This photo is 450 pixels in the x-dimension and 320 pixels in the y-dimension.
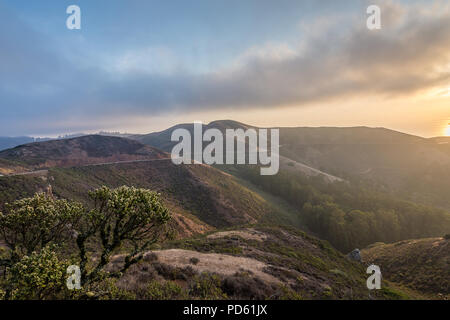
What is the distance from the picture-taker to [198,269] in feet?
49.4

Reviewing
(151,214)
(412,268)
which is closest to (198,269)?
(151,214)

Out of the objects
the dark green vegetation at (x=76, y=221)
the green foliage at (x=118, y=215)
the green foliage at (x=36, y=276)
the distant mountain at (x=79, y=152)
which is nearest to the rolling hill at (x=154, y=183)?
the distant mountain at (x=79, y=152)

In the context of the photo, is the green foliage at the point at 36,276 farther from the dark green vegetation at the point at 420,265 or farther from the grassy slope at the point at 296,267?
the dark green vegetation at the point at 420,265

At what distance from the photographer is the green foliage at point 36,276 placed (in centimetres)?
725

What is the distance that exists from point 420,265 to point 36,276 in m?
51.9

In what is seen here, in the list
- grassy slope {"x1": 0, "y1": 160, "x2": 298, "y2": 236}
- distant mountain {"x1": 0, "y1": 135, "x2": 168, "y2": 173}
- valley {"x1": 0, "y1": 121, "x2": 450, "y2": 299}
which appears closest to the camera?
valley {"x1": 0, "y1": 121, "x2": 450, "y2": 299}

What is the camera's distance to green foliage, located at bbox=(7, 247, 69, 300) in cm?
725

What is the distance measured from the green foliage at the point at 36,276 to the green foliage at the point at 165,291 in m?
4.51

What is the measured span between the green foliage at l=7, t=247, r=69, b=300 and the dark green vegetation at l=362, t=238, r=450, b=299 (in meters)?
42.7

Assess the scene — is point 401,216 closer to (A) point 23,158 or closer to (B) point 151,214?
(B) point 151,214

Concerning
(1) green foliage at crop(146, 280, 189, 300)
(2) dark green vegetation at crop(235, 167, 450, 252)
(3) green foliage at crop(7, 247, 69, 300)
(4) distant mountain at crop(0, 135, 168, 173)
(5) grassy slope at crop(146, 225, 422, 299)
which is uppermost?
(4) distant mountain at crop(0, 135, 168, 173)

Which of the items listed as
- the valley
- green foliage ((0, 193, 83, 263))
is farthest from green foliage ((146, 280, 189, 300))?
green foliage ((0, 193, 83, 263))

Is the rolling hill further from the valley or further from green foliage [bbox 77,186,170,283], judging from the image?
green foliage [bbox 77,186,170,283]
